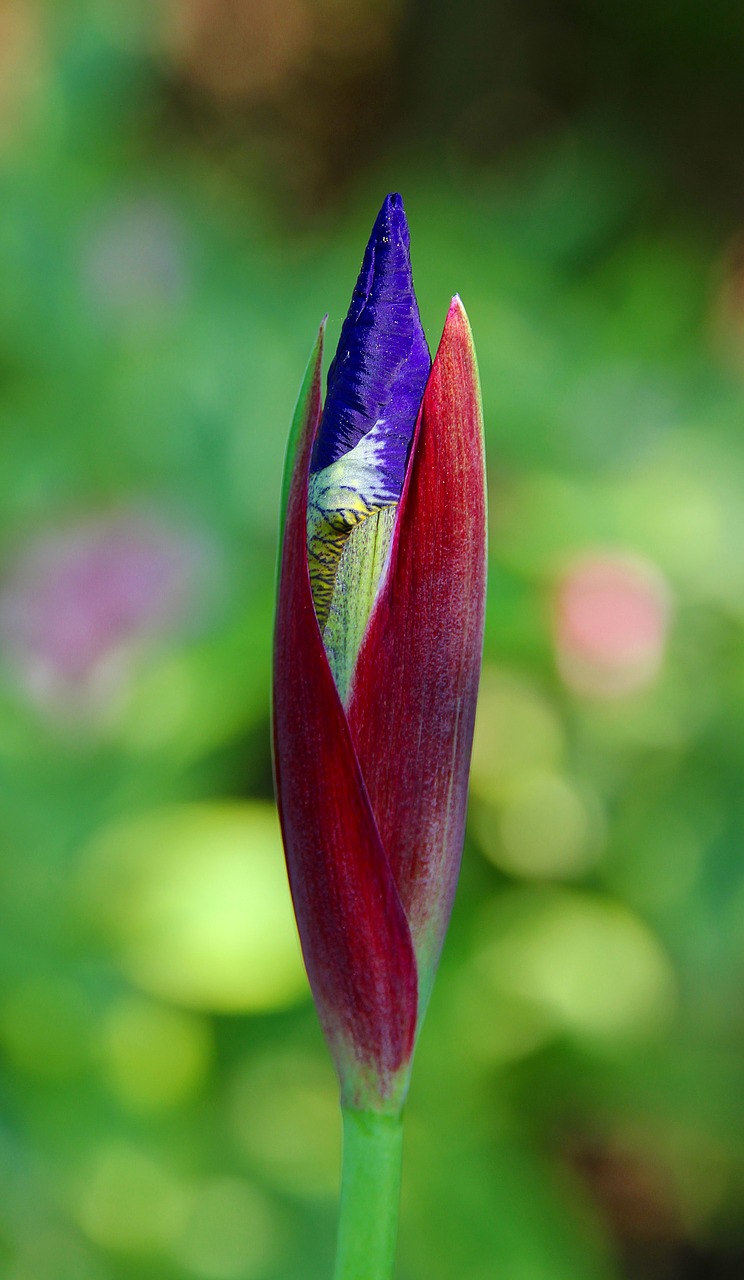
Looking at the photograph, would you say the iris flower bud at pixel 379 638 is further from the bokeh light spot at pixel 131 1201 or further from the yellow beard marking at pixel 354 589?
the bokeh light spot at pixel 131 1201

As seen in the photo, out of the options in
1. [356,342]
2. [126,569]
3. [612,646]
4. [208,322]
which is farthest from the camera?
[208,322]

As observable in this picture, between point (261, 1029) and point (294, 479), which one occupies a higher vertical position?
point (294, 479)

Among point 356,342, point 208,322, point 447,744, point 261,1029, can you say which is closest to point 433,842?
point 447,744

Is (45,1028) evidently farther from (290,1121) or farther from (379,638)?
(379,638)

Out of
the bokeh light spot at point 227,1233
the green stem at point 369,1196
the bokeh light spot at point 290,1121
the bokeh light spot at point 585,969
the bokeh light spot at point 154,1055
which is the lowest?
the bokeh light spot at point 227,1233

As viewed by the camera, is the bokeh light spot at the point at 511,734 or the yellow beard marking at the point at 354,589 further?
the bokeh light spot at the point at 511,734

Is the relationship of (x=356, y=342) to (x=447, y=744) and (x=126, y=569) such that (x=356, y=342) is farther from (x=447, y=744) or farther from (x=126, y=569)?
(x=126, y=569)

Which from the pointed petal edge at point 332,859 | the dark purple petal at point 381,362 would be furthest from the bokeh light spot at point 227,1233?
the dark purple petal at point 381,362
